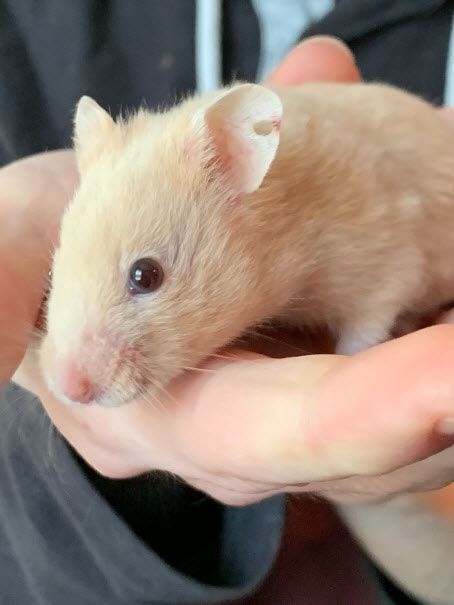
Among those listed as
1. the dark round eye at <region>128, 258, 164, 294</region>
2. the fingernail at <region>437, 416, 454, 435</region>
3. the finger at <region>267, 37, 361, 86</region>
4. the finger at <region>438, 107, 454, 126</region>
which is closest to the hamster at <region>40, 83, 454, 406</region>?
the dark round eye at <region>128, 258, 164, 294</region>

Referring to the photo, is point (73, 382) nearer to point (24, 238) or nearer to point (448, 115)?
point (24, 238)

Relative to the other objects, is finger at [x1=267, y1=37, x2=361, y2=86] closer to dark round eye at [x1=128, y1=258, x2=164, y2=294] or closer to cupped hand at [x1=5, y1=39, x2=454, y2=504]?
cupped hand at [x1=5, y1=39, x2=454, y2=504]

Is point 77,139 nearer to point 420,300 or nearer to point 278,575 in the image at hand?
point 420,300

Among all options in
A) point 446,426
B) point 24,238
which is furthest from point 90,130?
point 446,426

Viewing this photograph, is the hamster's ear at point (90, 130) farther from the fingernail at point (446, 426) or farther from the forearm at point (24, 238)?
the fingernail at point (446, 426)

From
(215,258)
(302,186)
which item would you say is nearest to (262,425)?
(215,258)
